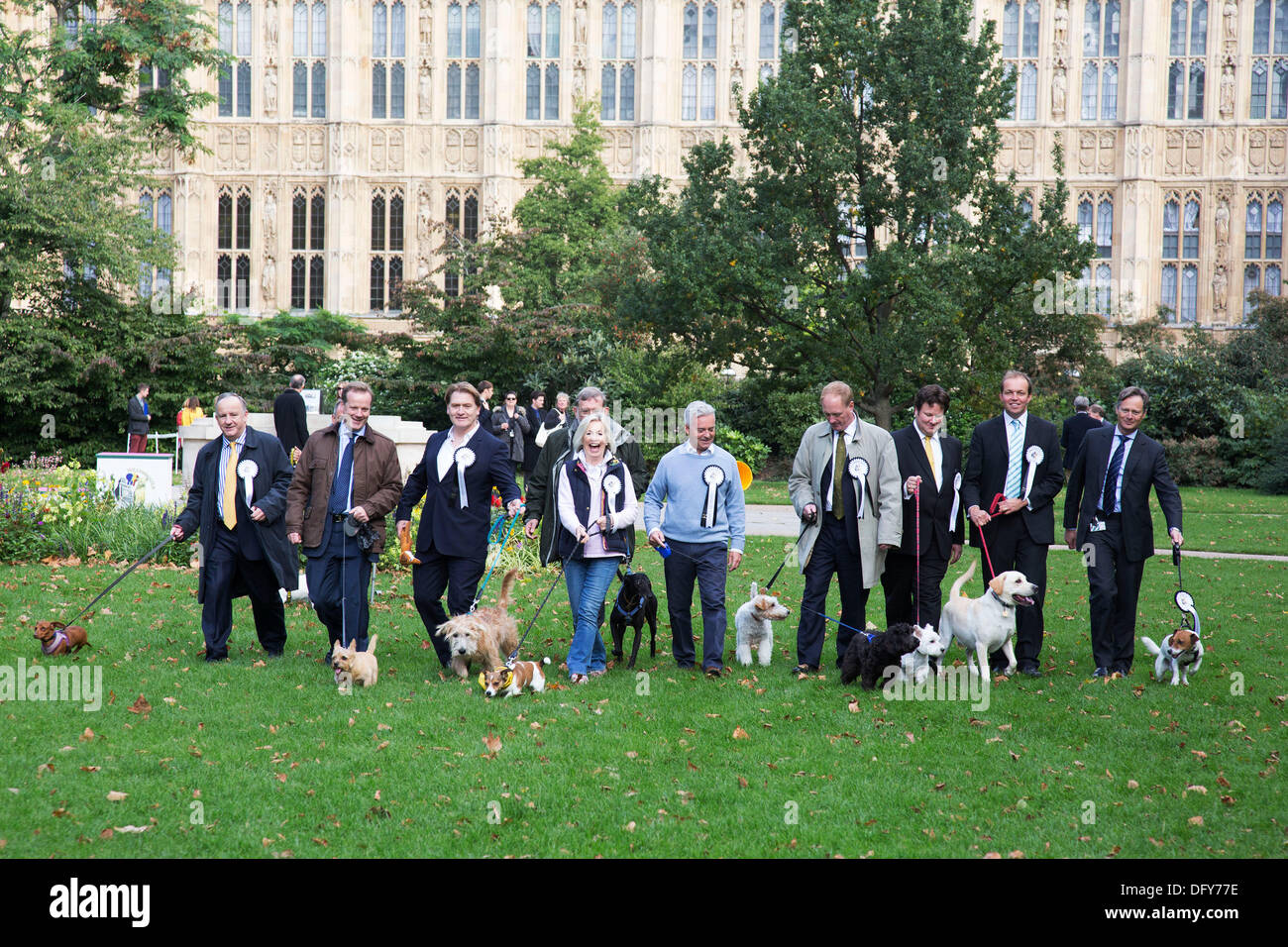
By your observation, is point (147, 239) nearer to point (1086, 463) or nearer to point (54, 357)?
point (54, 357)

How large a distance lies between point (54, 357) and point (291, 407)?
11.5 m

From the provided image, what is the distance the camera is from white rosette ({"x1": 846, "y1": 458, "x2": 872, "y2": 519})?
7.69m

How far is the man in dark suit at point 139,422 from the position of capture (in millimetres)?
20234

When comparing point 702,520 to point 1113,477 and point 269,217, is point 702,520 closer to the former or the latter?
point 1113,477

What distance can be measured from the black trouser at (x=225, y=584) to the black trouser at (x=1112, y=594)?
5692mm

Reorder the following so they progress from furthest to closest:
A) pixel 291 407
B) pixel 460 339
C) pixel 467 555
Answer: pixel 460 339
pixel 291 407
pixel 467 555

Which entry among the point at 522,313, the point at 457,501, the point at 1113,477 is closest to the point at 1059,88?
the point at 522,313

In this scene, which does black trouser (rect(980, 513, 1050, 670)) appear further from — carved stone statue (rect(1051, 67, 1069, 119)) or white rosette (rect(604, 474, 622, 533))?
carved stone statue (rect(1051, 67, 1069, 119))

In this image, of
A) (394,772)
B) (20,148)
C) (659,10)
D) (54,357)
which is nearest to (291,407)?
(394,772)

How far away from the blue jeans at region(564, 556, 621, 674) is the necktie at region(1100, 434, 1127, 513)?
3.40 metres

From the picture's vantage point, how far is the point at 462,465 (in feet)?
24.8

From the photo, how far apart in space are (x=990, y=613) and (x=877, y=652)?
2.67ft

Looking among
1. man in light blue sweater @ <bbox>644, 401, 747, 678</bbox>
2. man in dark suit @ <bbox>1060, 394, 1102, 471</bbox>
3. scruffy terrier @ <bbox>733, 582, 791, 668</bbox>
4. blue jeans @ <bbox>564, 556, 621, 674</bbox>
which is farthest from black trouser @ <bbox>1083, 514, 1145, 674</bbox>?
man in dark suit @ <bbox>1060, 394, 1102, 471</bbox>

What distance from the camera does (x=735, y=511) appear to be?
787 centimetres
